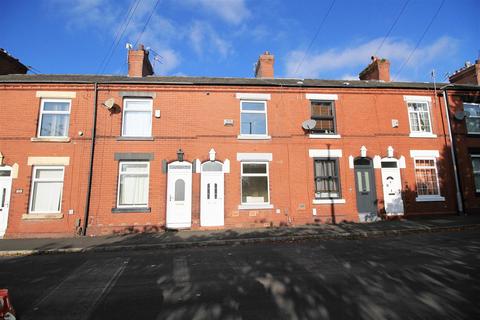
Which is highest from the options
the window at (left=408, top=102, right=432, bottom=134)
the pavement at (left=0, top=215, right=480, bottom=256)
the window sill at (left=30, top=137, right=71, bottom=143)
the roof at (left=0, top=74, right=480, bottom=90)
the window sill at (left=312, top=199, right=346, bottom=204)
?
the roof at (left=0, top=74, right=480, bottom=90)

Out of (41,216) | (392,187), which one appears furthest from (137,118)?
(392,187)

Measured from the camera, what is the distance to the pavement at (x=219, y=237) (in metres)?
9.02

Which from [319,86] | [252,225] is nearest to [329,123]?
[319,86]

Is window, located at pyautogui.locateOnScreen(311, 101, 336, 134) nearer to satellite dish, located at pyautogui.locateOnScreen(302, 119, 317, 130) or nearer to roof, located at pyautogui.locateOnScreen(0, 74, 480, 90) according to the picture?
satellite dish, located at pyautogui.locateOnScreen(302, 119, 317, 130)

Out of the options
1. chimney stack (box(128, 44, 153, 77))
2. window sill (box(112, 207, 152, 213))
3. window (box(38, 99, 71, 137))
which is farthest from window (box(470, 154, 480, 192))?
window (box(38, 99, 71, 137))

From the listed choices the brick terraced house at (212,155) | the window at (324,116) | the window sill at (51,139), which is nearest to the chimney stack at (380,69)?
the brick terraced house at (212,155)

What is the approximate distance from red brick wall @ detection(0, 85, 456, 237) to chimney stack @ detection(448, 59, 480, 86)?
532 cm

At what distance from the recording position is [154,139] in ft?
40.6

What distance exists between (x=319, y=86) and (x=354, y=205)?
6046 mm

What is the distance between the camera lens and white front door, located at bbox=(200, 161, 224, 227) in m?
12.0

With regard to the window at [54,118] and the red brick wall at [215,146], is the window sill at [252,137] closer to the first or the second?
the red brick wall at [215,146]

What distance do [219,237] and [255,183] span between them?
11.5ft

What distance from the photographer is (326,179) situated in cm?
1305

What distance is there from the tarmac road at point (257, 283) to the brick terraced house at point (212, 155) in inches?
144
